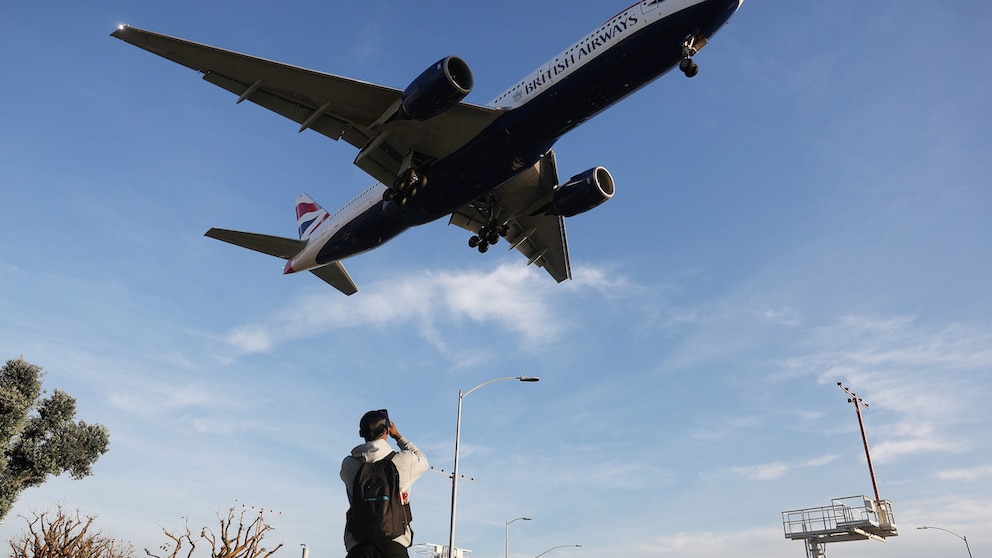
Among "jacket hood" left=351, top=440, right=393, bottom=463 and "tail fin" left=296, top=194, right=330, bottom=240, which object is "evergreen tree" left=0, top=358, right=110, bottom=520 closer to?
"tail fin" left=296, top=194, right=330, bottom=240

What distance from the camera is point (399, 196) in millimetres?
24719

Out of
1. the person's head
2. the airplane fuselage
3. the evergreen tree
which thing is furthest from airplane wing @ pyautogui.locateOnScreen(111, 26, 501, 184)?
the evergreen tree

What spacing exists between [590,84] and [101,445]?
39749mm

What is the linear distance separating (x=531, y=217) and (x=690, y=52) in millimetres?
13012

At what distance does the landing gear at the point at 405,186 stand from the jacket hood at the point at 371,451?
68.6 feet

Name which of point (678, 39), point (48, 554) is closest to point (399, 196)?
point (678, 39)

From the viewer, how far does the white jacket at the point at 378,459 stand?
13.5 ft

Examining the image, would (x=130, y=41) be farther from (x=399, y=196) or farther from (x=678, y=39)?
(x=678, y=39)

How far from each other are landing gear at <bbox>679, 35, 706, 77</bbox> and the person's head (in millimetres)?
17569

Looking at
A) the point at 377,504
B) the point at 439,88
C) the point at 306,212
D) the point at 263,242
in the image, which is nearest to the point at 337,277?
the point at 263,242

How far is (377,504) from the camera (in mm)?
4031

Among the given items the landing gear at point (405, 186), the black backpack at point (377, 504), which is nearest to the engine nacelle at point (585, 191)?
the landing gear at point (405, 186)

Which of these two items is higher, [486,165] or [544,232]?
[544,232]

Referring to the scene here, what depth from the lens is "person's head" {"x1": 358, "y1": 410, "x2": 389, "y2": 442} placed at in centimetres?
428
